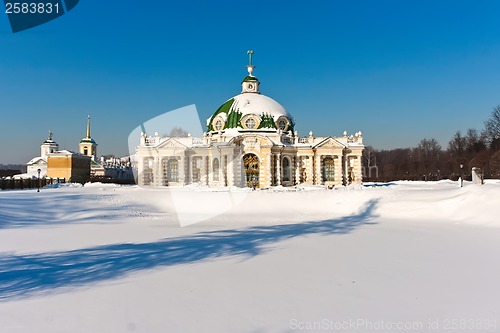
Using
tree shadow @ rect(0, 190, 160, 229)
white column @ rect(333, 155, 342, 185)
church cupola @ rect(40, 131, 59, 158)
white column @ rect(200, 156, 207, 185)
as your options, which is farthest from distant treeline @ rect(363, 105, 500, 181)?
church cupola @ rect(40, 131, 59, 158)

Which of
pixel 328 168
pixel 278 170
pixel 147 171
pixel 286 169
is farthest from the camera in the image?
pixel 147 171

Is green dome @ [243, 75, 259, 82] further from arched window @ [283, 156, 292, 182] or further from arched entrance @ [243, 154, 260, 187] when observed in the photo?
arched entrance @ [243, 154, 260, 187]

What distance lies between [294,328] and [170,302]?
94.6 inches

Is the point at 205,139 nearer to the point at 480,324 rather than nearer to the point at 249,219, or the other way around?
the point at 249,219

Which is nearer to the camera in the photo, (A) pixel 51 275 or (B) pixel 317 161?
(A) pixel 51 275

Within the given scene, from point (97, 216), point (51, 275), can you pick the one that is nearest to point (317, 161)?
point (97, 216)

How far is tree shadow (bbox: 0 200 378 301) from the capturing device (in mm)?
8156

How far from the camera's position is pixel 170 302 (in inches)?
273

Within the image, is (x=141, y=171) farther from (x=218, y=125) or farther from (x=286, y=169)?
(x=286, y=169)

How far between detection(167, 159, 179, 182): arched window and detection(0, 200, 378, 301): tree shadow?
30.1m

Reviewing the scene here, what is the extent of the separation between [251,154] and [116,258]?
31286 millimetres

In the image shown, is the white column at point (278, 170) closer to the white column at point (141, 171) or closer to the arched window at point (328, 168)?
the arched window at point (328, 168)

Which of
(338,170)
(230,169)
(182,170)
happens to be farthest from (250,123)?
(338,170)

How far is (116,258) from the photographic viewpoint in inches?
414
